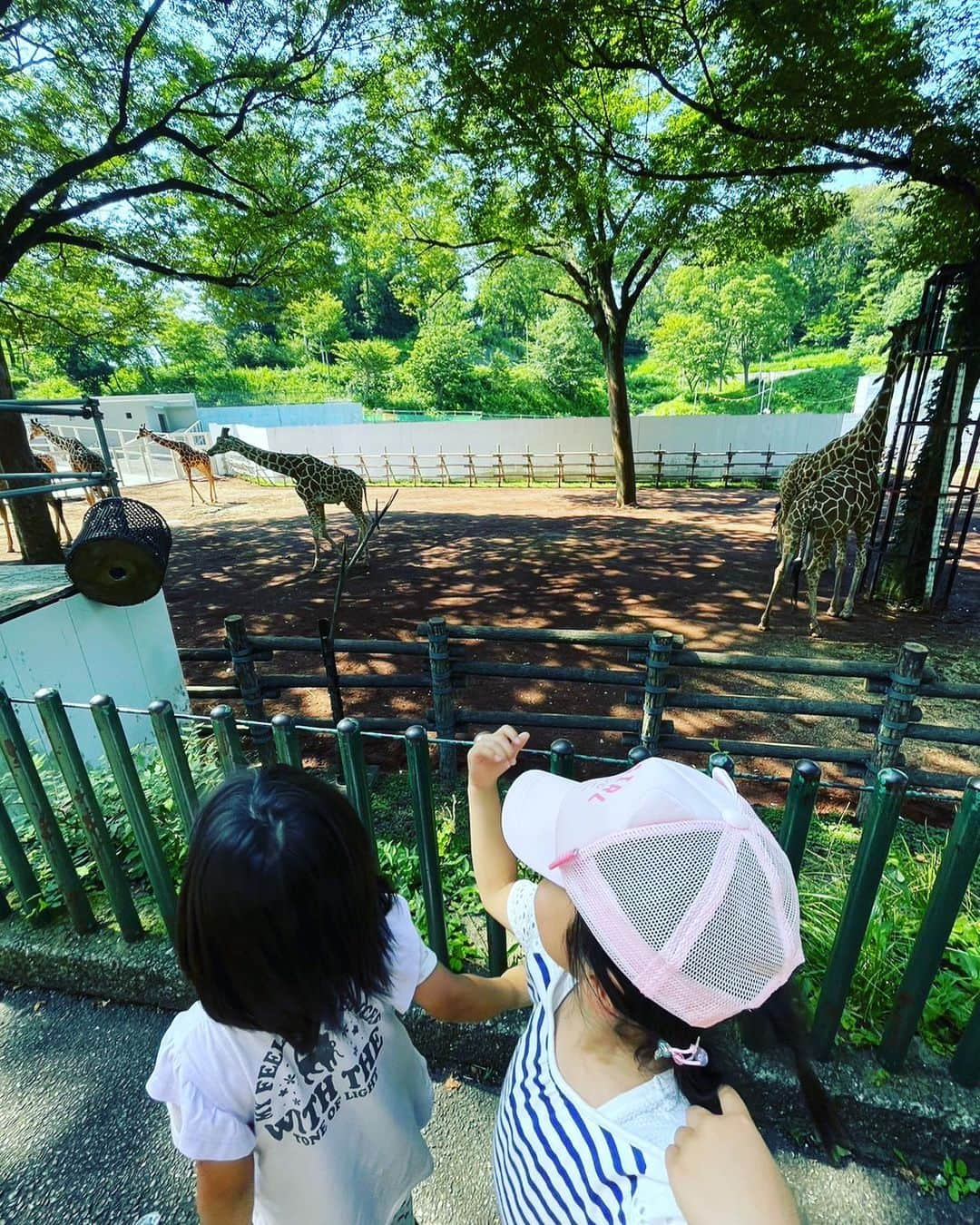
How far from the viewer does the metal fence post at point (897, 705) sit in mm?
2734

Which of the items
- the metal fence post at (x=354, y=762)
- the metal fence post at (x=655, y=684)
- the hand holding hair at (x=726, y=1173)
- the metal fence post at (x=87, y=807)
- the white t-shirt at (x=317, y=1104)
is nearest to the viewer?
the hand holding hair at (x=726, y=1173)

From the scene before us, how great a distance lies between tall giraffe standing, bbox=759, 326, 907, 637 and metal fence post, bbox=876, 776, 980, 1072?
Answer: 4.55 metres

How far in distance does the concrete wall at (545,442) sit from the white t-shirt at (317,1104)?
17.9 meters

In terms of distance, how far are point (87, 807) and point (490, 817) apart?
148 centimetres

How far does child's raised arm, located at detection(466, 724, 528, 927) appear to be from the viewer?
125 cm

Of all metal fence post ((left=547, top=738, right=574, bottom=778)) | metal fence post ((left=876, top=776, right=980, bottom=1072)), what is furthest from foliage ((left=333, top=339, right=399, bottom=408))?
metal fence post ((left=876, top=776, right=980, bottom=1072))

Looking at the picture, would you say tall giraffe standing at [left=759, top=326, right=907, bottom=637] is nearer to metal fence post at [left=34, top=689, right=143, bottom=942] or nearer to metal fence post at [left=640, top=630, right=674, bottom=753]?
metal fence post at [left=640, top=630, right=674, bottom=753]

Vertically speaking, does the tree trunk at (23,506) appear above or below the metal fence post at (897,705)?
above

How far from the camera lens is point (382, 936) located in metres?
1.01

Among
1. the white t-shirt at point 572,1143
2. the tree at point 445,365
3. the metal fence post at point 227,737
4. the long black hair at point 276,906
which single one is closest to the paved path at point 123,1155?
the white t-shirt at point 572,1143

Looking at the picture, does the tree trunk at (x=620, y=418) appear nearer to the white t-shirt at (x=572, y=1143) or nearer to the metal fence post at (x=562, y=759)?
the metal fence post at (x=562, y=759)

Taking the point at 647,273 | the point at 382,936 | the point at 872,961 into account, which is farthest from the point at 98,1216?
the point at 647,273

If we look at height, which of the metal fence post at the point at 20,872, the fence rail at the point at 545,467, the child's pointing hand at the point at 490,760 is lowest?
the fence rail at the point at 545,467

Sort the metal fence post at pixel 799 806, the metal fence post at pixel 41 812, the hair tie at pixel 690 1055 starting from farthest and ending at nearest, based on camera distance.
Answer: the metal fence post at pixel 41 812 → the metal fence post at pixel 799 806 → the hair tie at pixel 690 1055
